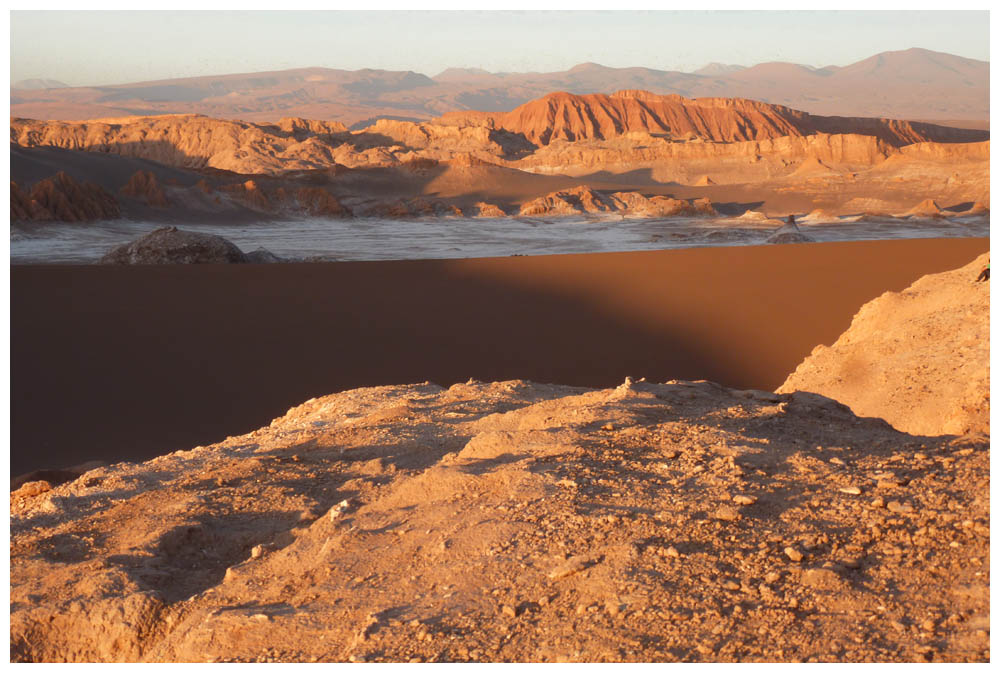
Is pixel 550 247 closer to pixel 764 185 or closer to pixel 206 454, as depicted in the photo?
pixel 764 185

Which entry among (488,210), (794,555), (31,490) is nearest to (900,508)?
(794,555)

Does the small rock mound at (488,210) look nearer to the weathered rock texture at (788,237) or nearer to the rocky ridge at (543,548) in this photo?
the weathered rock texture at (788,237)

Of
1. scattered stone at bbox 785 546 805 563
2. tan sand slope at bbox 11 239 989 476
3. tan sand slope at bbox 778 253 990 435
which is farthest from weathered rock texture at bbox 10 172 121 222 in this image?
scattered stone at bbox 785 546 805 563

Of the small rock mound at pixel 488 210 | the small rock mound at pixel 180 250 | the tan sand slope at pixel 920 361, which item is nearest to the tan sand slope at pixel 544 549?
the tan sand slope at pixel 920 361

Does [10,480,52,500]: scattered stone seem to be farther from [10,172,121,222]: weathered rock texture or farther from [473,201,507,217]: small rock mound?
[473,201,507,217]: small rock mound

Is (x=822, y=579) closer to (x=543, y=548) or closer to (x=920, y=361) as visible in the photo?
(x=543, y=548)

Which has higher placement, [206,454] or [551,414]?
[551,414]

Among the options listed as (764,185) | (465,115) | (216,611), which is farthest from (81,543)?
(465,115)
